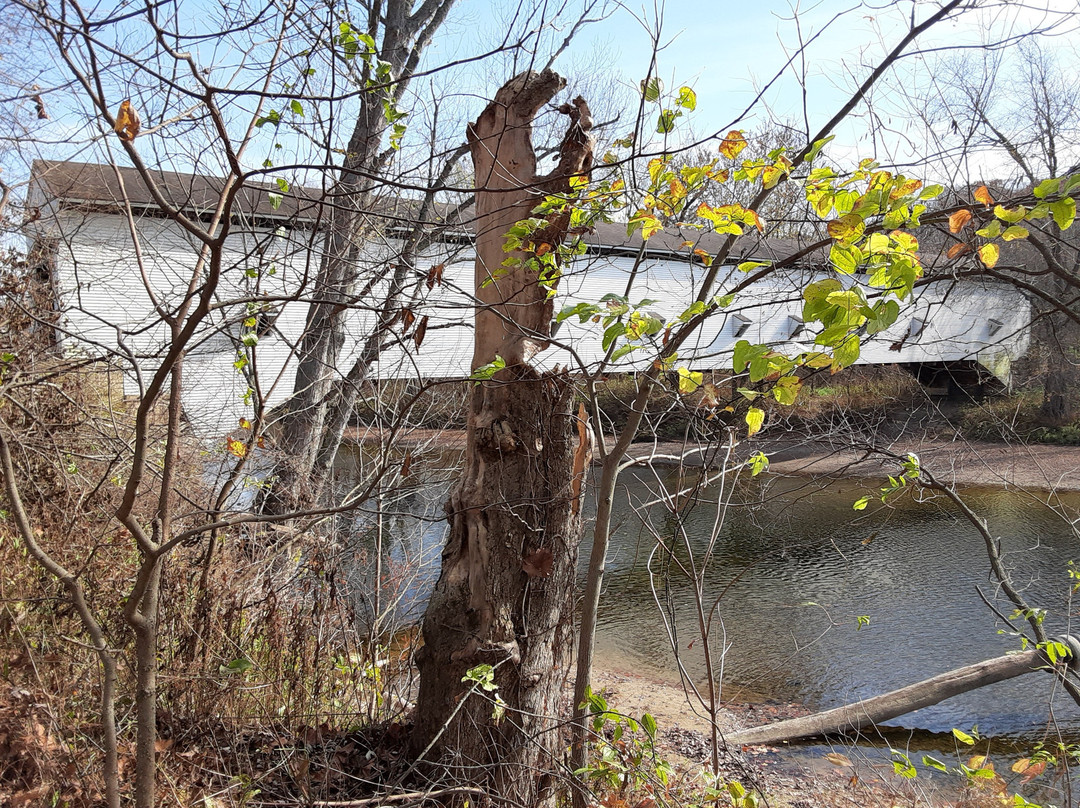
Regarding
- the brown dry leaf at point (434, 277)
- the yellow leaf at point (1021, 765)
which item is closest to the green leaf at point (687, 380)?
the brown dry leaf at point (434, 277)

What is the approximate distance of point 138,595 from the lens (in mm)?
1805

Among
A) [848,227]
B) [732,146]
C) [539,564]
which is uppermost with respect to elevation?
[732,146]

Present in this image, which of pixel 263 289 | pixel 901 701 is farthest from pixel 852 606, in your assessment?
pixel 263 289

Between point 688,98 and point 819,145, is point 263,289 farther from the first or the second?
point 819,145

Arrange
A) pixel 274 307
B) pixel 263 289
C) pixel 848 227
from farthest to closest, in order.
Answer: pixel 263 289
pixel 274 307
pixel 848 227

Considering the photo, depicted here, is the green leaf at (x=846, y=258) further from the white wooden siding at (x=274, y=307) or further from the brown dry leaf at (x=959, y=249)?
the brown dry leaf at (x=959, y=249)

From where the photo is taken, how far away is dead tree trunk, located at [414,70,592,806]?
2.96m

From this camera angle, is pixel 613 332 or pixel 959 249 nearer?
pixel 613 332

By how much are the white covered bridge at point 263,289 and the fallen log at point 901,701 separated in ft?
8.04

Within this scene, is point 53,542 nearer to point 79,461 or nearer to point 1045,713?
point 79,461

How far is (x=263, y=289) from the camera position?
6.38m

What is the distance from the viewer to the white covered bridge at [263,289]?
102 inches

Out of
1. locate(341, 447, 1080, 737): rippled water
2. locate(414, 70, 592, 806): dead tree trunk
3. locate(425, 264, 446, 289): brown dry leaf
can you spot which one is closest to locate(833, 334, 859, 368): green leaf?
locate(425, 264, 446, 289): brown dry leaf

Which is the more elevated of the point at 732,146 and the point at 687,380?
the point at 732,146
